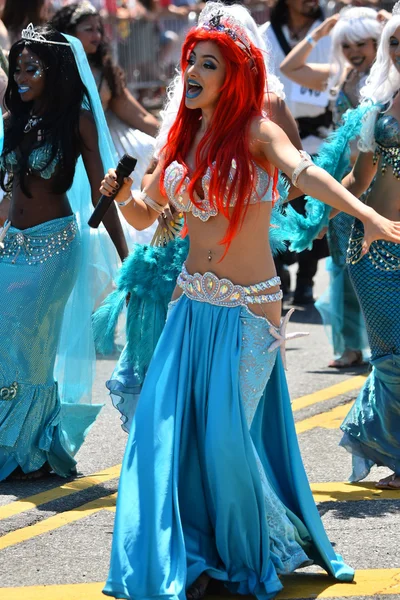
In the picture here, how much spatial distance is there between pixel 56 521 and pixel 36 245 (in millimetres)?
1300

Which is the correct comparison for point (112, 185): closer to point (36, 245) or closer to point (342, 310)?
point (36, 245)

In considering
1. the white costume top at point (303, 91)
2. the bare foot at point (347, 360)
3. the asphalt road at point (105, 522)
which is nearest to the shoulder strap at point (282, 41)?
the white costume top at point (303, 91)

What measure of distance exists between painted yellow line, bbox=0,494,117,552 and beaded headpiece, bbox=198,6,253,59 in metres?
2.02

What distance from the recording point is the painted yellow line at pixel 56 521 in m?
4.71

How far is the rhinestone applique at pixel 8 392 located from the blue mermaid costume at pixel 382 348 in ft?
4.98

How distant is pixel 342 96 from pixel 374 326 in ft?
9.71

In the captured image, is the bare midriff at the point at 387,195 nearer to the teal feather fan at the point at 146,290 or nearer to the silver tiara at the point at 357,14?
the teal feather fan at the point at 146,290

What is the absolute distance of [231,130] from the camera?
4070 millimetres

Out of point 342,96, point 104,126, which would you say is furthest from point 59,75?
point 342,96

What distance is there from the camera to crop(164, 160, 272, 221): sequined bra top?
4062 millimetres

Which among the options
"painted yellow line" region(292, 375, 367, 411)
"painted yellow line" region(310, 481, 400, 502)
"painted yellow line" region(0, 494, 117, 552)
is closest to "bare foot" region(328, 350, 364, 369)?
"painted yellow line" region(292, 375, 367, 411)

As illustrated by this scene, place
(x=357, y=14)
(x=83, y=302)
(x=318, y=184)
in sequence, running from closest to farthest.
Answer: (x=318, y=184) → (x=83, y=302) → (x=357, y=14)

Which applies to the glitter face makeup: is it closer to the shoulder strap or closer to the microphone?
the microphone

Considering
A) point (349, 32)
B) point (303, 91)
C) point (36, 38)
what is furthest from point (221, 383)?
point (303, 91)
